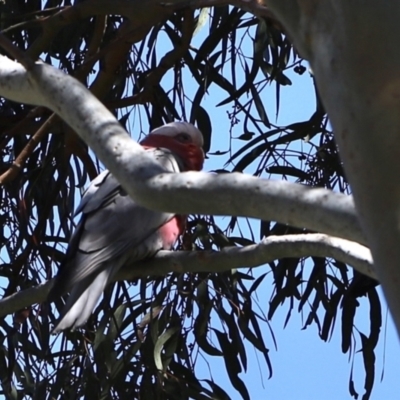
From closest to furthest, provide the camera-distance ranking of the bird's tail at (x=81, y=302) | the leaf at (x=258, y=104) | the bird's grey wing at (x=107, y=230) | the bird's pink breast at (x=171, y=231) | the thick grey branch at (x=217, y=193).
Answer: the thick grey branch at (x=217, y=193), the bird's tail at (x=81, y=302), the bird's grey wing at (x=107, y=230), the bird's pink breast at (x=171, y=231), the leaf at (x=258, y=104)

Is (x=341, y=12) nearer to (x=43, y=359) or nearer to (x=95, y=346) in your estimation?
(x=95, y=346)

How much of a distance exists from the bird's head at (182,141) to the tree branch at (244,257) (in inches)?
15.5

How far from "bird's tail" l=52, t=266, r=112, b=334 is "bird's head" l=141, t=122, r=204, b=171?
44cm

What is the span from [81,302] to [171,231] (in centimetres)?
30

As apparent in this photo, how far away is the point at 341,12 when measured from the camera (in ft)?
3.01

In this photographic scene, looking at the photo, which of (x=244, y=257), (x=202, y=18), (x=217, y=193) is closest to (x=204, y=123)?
(x=202, y=18)

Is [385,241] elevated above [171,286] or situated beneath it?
situated beneath

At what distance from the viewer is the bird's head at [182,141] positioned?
7.50 ft

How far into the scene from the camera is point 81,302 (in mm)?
1857

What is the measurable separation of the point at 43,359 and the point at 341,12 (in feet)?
5.16

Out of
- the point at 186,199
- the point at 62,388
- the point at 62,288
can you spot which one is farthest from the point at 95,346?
the point at 186,199

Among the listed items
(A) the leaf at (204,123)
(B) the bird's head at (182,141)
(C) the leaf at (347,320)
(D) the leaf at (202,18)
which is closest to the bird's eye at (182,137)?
(B) the bird's head at (182,141)

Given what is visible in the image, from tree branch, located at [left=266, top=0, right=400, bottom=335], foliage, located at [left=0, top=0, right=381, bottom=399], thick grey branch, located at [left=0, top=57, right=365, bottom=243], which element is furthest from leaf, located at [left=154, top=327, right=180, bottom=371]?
tree branch, located at [left=266, top=0, right=400, bottom=335]

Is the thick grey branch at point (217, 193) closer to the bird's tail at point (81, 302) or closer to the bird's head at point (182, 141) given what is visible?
the bird's tail at point (81, 302)
